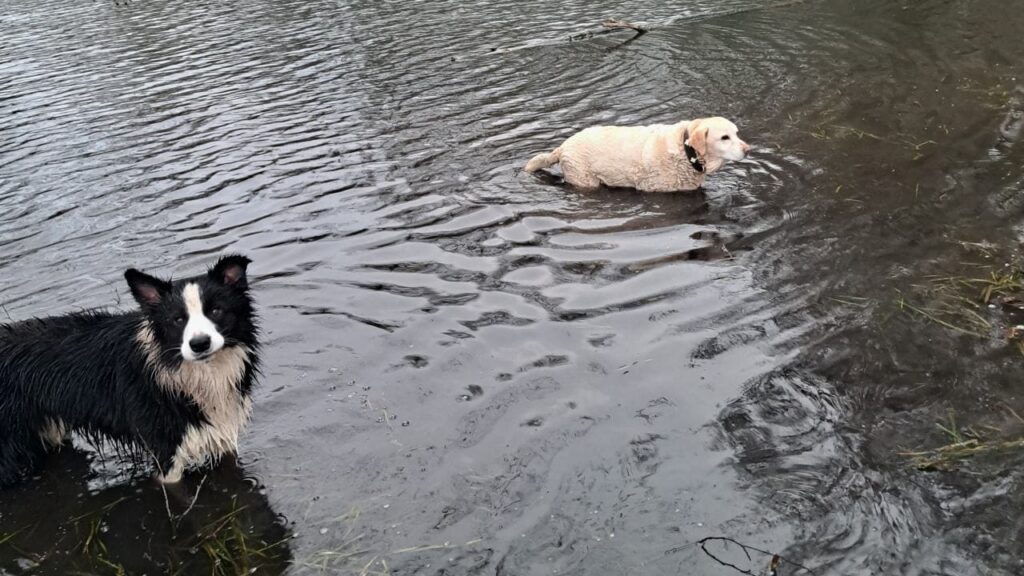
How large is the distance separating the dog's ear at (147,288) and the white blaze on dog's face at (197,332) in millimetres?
148

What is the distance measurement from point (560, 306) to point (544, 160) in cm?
342

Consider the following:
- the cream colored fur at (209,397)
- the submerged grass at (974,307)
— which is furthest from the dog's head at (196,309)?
the submerged grass at (974,307)

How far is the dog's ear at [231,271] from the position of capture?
4745 mm

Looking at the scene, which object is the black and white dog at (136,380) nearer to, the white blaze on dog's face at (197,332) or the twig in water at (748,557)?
the white blaze on dog's face at (197,332)

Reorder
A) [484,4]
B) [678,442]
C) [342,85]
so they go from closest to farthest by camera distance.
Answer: [678,442]
[342,85]
[484,4]

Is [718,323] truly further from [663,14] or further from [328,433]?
[663,14]

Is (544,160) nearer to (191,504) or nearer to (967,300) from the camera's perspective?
(967,300)

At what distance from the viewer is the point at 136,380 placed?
16.3ft

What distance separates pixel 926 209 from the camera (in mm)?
7840

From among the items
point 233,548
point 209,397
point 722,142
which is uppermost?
point 209,397

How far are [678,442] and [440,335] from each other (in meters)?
2.42

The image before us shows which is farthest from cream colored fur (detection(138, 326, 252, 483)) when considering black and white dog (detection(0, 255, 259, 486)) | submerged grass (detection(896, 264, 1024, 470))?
submerged grass (detection(896, 264, 1024, 470))

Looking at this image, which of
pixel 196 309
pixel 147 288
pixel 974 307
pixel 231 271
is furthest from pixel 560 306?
pixel 147 288

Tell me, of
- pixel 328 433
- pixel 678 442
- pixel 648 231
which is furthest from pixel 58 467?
pixel 648 231
